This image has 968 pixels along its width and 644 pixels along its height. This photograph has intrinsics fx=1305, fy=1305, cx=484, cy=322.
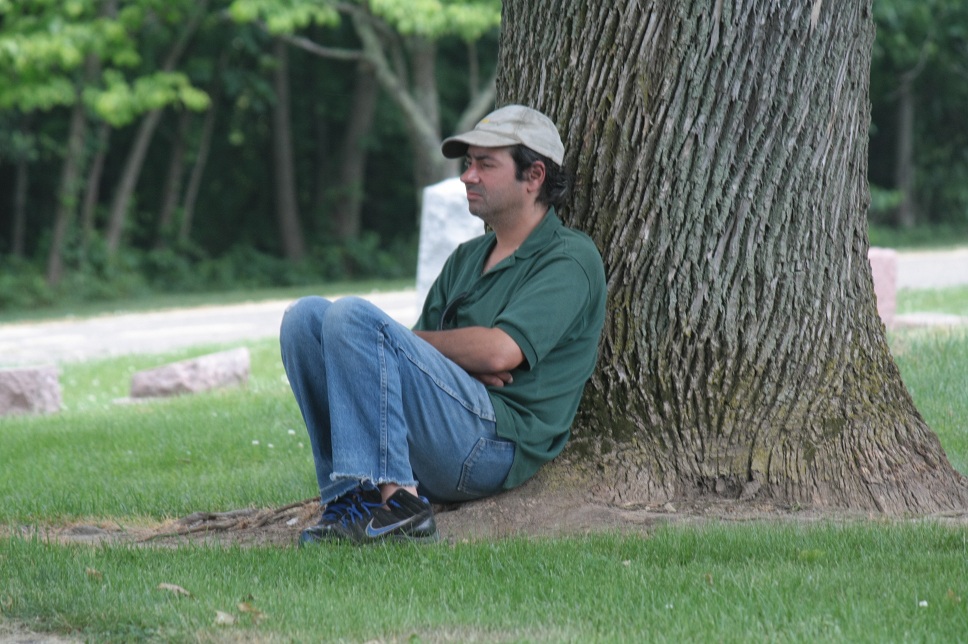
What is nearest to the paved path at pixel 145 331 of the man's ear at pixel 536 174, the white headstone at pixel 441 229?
the white headstone at pixel 441 229

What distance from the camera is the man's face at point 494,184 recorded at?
14.4 feet

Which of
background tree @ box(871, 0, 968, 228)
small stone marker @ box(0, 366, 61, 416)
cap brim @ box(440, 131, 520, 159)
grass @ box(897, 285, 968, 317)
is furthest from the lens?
background tree @ box(871, 0, 968, 228)

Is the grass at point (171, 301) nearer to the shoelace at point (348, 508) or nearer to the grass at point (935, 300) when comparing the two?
the grass at point (935, 300)

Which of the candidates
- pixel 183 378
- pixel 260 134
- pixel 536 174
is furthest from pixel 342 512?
pixel 260 134

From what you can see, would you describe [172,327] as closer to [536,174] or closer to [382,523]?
[536,174]

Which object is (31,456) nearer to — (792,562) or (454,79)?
(792,562)

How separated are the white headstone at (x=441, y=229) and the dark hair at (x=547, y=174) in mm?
5394

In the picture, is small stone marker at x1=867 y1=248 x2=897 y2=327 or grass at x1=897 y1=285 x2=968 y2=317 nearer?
small stone marker at x1=867 y1=248 x2=897 y2=327

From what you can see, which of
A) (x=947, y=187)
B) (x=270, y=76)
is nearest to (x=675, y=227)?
(x=270, y=76)

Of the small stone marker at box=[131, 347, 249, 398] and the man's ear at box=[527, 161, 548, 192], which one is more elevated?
the man's ear at box=[527, 161, 548, 192]

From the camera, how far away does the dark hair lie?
4375 millimetres

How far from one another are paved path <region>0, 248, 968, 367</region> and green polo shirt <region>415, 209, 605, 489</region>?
6604 millimetres

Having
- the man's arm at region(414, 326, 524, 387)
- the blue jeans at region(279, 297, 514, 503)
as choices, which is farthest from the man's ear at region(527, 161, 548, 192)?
the blue jeans at region(279, 297, 514, 503)

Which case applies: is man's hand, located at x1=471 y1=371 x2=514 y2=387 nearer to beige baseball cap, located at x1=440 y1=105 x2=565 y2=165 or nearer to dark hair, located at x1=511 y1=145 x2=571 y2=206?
dark hair, located at x1=511 y1=145 x2=571 y2=206
